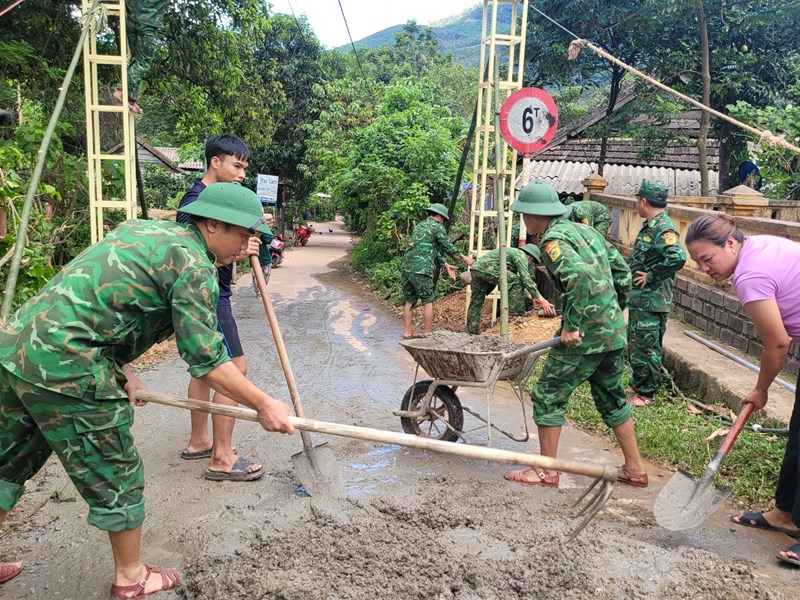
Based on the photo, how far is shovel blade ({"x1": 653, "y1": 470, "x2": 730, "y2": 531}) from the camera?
11.4 feet

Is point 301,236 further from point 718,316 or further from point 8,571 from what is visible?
point 8,571

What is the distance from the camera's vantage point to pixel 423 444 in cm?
296

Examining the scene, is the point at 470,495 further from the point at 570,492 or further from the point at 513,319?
the point at 513,319

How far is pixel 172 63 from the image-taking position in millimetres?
12641

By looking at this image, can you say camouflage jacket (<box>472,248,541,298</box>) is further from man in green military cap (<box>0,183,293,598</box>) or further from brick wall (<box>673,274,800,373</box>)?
man in green military cap (<box>0,183,293,598</box>)

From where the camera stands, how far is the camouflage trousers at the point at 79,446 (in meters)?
2.63

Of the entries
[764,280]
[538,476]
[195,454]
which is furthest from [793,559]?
→ [195,454]

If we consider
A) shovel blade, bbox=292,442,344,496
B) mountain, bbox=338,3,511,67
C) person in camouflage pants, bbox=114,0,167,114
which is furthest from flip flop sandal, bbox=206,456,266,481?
mountain, bbox=338,3,511,67

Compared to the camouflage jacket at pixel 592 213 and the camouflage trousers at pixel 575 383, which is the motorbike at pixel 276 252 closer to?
the camouflage jacket at pixel 592 213

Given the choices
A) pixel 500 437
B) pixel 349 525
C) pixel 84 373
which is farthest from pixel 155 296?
pixel 500 437

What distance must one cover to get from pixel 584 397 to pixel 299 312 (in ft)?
19.5

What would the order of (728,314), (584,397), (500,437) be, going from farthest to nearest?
1. (728,314)
2. (584,397)
3. (500,437)

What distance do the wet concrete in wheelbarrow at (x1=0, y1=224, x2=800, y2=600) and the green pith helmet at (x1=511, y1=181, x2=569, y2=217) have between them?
173cm

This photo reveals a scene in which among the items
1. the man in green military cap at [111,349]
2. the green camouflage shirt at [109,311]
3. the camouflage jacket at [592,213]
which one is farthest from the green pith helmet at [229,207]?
the camouflage jacket at [592,213]
